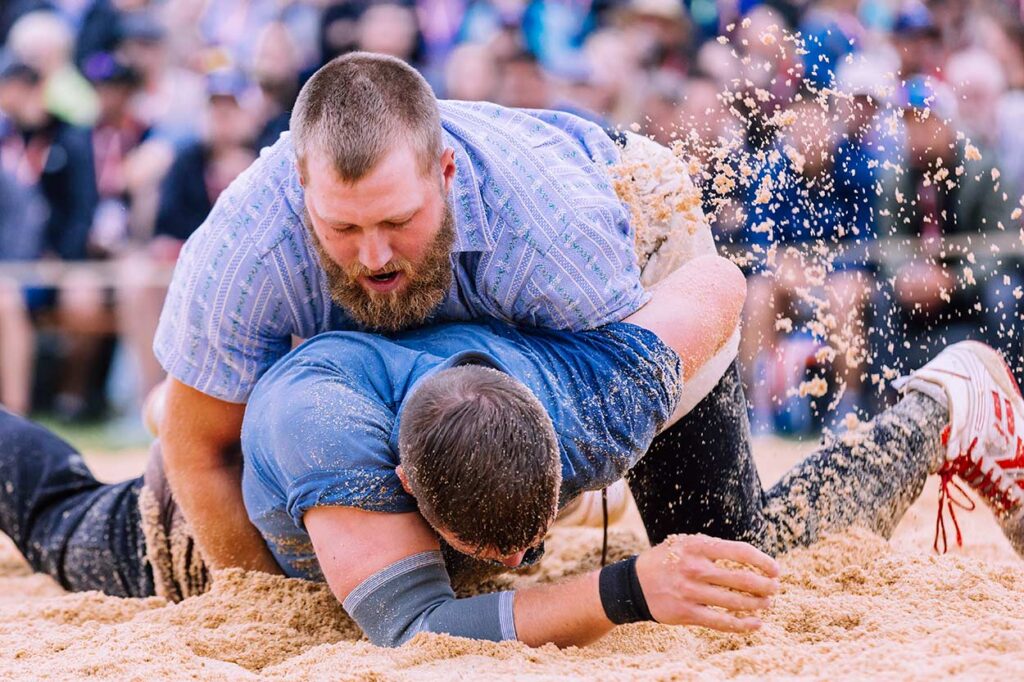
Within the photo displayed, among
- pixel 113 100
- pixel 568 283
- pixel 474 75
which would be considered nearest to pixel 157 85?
pixel 113 100

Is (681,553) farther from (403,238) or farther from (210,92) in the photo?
(210,92)

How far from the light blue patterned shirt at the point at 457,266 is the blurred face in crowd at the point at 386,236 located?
77 mm

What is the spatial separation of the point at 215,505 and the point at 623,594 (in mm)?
1316

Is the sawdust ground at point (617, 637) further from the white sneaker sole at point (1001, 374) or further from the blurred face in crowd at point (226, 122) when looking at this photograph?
the blurred face in crowd at point (226, 122)

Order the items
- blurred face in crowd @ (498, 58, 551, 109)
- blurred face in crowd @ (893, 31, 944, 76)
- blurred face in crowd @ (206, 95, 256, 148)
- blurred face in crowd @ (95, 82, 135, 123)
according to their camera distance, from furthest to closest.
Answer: blurred face in crowd @ (95, 82, 135, 123)
blurred face in crowd @ (206, 95, 256, 148)
blurred face in crowd @ (498, 58, 551, 109)
blurred face in crowd @ (893, 31, 944, 76)

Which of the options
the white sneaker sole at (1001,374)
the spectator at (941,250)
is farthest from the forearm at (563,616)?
the spectator at (941,250)

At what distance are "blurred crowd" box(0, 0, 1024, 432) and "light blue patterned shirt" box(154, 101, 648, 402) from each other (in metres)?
2.20

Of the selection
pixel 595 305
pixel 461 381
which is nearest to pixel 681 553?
pixel 461 381

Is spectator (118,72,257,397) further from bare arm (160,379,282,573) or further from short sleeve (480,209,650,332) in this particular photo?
short sleeve (480,209,650,332)

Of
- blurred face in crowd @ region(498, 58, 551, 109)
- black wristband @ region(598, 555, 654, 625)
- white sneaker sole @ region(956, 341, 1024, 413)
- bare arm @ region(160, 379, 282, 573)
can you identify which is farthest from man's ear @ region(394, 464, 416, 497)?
blurred face in crowd @ region(498, 58, 551, 109)

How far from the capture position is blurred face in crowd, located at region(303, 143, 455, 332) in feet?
9.57

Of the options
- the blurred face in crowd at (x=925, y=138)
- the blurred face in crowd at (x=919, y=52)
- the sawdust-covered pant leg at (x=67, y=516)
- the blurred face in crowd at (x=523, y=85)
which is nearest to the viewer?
the sawdust-covered pant leg at (x=67, y=516)

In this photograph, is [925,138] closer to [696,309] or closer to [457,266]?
[696,309]

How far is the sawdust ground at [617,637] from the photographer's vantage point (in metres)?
2.41
